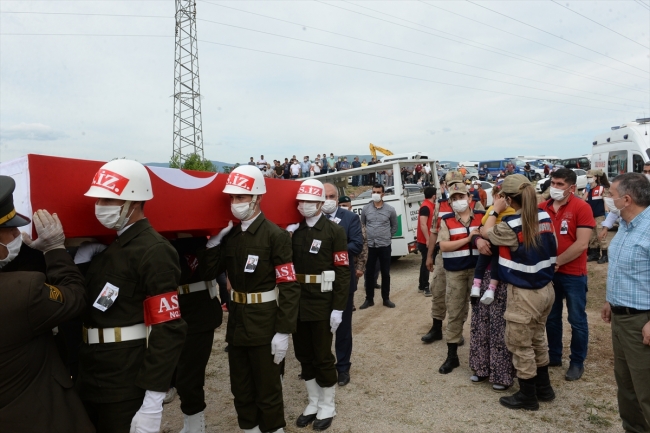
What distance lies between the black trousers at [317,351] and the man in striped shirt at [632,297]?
236 centimetres

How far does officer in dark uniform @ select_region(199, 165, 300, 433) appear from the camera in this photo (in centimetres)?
327

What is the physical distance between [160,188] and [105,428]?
Answer: 4.92ft

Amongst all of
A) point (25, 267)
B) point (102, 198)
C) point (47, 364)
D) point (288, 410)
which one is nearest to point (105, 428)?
point (47, 364)

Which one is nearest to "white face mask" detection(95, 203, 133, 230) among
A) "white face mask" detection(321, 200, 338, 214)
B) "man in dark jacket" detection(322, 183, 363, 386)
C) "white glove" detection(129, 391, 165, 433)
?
"white glove" detection(129, 391, 165, 433)

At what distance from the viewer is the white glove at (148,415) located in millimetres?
2271

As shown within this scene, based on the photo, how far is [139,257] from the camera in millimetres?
2379

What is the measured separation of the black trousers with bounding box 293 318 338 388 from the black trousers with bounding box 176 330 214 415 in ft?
3.04

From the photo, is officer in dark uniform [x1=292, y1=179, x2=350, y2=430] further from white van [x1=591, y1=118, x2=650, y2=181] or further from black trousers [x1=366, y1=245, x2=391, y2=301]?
white van [x1=591, y1=118, x2=650, y2=181]

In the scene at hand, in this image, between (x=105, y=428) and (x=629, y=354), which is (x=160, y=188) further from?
(x=629, y=354)

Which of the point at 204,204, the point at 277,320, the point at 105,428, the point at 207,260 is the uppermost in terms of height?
the point at 204,204

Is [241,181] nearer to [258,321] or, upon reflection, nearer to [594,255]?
[258,321]

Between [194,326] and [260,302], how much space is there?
688 millimetres

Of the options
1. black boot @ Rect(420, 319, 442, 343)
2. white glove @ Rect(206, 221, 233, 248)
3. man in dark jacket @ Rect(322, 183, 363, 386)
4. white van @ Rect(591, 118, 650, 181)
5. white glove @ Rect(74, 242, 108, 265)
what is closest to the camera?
white glove @ Rect(74, 242, 108, 265)

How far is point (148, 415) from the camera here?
2281 mm
